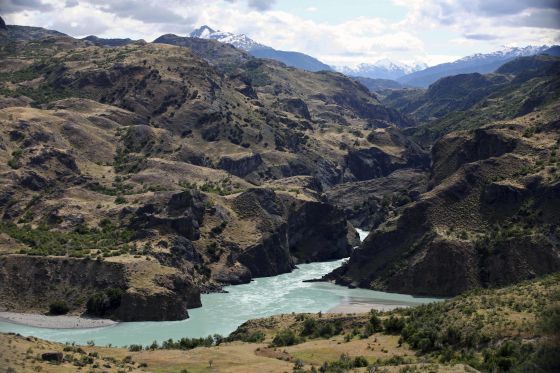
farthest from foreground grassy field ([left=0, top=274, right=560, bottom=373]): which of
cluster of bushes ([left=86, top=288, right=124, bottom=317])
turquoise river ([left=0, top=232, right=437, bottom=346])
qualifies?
cluster of bushes ([left=86, top=288, right=124, bottom=317])

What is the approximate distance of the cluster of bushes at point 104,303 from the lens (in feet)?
490

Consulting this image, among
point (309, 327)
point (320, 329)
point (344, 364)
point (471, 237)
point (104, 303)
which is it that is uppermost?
point (471, 237)

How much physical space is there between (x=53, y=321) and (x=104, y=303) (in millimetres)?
10252

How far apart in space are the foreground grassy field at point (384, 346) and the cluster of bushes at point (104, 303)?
38.0 metres

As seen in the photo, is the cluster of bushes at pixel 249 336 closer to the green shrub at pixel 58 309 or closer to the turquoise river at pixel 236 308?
the turquoise river at pixel 236 308

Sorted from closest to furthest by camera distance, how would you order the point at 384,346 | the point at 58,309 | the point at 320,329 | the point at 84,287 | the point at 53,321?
1. the point at 384,346
2. the point at 320,329
3. the point at 53,321
4. the point at 58,309
5. the point at 84,287

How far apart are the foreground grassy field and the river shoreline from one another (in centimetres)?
3402

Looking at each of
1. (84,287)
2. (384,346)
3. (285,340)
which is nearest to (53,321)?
(84,287)

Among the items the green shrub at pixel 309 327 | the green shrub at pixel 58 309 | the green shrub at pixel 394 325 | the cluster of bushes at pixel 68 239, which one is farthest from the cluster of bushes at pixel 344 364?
the cluster of bushes at pixel 68 239

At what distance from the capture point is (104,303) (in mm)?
149750

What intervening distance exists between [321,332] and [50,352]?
42.4m

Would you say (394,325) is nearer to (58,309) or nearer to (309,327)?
(309,327)

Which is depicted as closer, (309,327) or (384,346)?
(384,346)

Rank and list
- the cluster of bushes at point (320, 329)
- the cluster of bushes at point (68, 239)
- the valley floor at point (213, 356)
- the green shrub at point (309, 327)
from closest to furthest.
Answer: the valley floor at point (213, 356)
the cluster of bushes at point (320, 329)
the green shrub at point (309, 327)
the cluster of bushes at point (68, 239)
